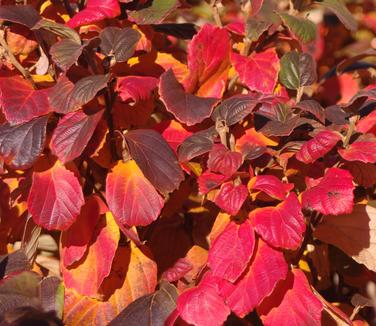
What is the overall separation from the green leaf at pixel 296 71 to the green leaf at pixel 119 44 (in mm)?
308

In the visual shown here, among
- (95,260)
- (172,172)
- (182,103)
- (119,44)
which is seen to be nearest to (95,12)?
(119,44)

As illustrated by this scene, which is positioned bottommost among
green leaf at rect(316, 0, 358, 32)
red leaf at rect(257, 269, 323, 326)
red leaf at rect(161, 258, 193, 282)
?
red leaf at rect(161, 258, 193, 282)

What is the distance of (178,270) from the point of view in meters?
1.26

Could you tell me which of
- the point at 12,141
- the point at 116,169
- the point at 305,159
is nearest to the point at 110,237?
the point at 116,169

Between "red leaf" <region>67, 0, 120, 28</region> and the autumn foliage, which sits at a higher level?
"red leaf" <region>67, 0, 120, 28</region>

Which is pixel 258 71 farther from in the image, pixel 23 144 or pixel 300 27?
pixel 23 144

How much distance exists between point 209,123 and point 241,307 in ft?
1.21

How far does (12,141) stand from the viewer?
3.49 ft

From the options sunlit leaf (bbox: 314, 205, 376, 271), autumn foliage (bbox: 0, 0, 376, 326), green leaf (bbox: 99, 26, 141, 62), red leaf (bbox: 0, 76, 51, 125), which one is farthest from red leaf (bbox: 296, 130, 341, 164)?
red leaf (bbox: 0, 76, 51, 125)

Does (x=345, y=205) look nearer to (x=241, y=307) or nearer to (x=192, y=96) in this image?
(x=241, y=307)

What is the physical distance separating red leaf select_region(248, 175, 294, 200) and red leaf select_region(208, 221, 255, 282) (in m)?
0.07

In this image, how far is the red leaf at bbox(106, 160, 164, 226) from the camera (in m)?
1.09

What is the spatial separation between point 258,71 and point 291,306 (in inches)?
17.3

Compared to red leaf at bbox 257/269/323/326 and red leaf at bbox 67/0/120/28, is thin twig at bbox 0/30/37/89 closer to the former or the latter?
red leaf at bbox 67/0/120/28
